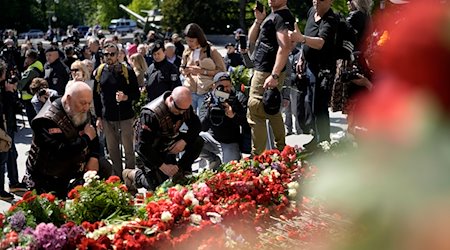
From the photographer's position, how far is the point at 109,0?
8488 cm

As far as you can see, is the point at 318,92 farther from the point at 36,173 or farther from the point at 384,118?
the point at 384,118

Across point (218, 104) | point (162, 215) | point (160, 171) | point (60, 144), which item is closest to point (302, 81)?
point (218, 104)

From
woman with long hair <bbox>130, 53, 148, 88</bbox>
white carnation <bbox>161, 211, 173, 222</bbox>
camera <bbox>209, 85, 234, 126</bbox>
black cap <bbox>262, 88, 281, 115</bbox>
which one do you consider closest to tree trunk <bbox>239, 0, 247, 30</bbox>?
woman with long hair <bbox>130, 53, 148, 88</bbox>

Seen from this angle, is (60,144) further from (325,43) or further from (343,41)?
(343,41)

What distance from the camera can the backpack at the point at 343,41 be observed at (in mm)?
5961

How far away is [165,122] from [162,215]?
5.42 feet

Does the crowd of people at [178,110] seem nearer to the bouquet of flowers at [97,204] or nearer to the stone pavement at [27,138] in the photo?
the bouquet of flowers at [97,204]

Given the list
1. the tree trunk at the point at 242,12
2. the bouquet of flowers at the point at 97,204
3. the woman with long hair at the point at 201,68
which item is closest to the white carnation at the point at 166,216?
the bouquet of flowers at the point at 97,204

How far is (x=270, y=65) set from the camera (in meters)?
6.23

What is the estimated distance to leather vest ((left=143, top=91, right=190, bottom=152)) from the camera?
550 centimetres

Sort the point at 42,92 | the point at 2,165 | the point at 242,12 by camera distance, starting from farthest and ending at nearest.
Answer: the point at 242,12, the point at 42,92, the point at 2,165

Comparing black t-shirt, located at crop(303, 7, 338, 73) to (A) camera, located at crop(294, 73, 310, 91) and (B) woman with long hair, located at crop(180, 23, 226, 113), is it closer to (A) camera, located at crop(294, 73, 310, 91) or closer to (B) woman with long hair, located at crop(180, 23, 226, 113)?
(A) camera, located at crop(294, 73, 310, 91)

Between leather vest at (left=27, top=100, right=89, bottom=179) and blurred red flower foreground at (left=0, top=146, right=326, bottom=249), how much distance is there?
0.68 metres

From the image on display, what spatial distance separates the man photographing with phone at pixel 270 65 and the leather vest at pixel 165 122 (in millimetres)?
893
